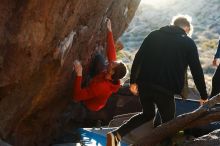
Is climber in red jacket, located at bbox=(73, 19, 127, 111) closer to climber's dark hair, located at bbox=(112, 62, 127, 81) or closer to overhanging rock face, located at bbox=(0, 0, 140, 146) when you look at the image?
climber's dark hair, located at bbox=(112, 62, 127, 81)

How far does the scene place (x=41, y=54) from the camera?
8266 mm

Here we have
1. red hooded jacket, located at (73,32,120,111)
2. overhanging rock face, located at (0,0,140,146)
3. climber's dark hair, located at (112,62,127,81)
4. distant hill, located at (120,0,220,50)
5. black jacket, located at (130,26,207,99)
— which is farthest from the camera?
distant hill, located at (120,0,220,50)

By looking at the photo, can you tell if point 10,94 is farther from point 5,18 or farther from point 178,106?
point 178,106

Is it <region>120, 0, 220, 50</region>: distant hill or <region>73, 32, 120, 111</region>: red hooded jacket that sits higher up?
<region>120, 0, 220, 50</region>: distant hill

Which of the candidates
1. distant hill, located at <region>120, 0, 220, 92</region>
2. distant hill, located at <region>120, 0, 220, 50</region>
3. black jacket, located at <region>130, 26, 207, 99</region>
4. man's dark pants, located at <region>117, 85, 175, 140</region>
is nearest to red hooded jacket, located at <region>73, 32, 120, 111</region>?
man's dark pants, located at <region>117, 85, 175, 140</region>

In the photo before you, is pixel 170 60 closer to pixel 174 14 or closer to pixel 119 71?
pixel 119 71

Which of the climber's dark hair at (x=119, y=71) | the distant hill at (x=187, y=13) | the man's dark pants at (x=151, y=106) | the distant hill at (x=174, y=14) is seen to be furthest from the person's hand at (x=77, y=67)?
the distant hill at (x=174, y=14)

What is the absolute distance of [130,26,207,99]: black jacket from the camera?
7.30 meters

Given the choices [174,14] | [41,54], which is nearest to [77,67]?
[41,54]

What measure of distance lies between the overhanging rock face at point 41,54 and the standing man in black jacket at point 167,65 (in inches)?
66.7

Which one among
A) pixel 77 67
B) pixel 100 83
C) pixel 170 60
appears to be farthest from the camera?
pixel 77 67

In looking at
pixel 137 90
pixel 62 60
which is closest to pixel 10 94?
pixel 62 60

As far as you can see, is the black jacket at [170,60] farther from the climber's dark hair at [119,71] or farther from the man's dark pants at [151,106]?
the climber's dark hair at [119,71]

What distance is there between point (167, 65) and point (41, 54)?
2.30 metres
